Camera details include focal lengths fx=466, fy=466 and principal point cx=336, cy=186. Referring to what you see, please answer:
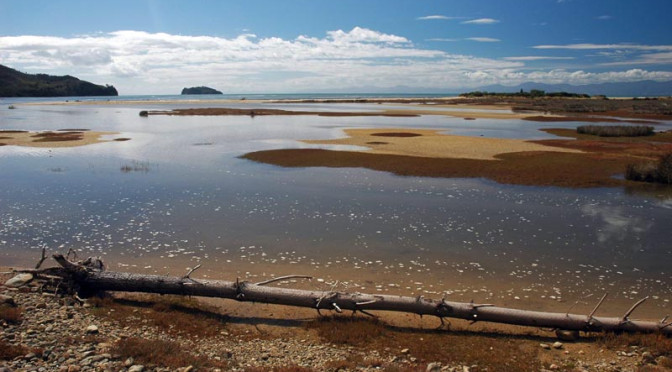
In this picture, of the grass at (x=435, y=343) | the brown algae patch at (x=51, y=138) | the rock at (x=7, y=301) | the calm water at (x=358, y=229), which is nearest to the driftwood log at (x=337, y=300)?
the grass at (x=435, y=343)

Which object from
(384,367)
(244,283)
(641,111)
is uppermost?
Result: (641,111)

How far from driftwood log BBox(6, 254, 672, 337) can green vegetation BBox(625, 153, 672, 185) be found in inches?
748

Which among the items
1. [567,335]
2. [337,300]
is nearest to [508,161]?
[567,335]

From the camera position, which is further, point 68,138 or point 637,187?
point 68,138

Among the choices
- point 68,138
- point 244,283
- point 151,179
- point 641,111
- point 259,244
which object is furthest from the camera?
point 641,111

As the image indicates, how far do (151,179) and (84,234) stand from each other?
9.90 metres

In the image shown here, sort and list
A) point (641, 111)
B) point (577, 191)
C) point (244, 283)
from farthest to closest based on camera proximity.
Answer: point (641, 111) → point (577, 191) → point (244, 283)

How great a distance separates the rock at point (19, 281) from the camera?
1088cm

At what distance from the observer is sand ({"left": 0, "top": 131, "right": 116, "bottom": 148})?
4069 centimetres

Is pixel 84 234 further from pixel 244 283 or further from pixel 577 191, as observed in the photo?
pixel 577 191

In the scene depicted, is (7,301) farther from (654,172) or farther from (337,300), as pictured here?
(654,172)

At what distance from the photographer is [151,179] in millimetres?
25141

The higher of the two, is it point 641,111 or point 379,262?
point 641,111

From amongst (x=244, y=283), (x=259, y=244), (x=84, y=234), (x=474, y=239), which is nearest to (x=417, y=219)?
(x=474, y=239)
